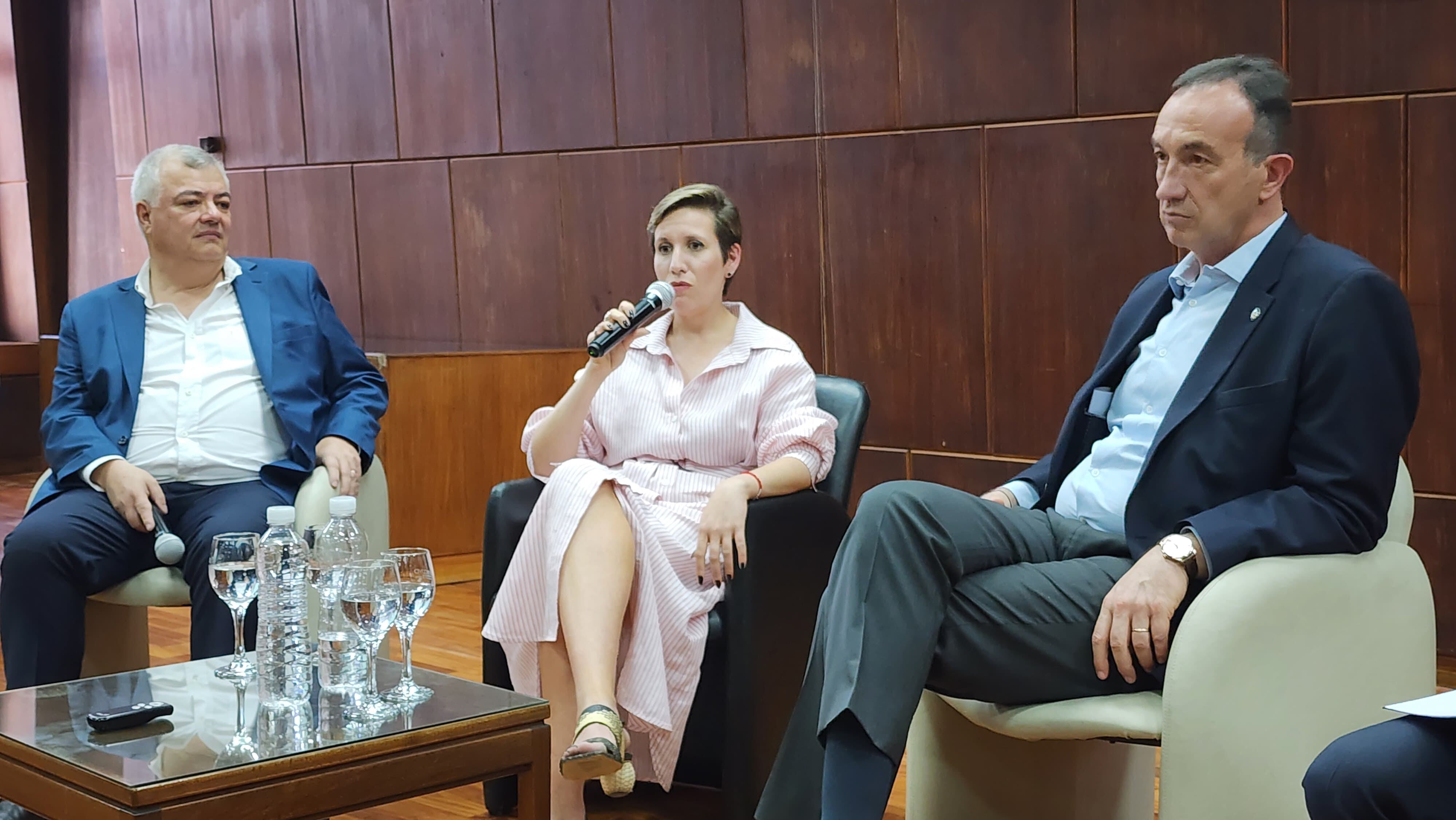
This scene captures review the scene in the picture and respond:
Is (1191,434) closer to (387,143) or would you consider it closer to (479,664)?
(479,664)

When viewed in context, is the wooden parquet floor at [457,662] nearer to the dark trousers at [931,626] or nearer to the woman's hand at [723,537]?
the woman's hand at [723,537]

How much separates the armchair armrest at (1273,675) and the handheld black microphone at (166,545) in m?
2.03

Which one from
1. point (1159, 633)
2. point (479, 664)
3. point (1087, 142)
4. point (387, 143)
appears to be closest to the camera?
point (1159, 633)

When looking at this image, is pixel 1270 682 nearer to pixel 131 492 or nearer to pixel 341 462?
pixel 341 462

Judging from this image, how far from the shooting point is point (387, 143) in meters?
6.39

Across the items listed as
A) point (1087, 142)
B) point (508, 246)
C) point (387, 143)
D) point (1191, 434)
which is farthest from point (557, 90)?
point (1191, 434)

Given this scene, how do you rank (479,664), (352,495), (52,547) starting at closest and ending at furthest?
(52,547) → (352,495) → (479,664)

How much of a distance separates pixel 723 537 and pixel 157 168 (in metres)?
1.68

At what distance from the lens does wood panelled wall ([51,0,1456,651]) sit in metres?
3.73

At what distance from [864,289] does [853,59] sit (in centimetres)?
73

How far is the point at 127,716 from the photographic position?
6.53ft

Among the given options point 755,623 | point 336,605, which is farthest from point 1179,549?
point 336,605

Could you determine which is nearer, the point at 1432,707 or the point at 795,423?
the point at 1432,707

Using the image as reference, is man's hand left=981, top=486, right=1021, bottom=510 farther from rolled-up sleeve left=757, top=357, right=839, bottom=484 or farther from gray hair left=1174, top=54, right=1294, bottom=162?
gray hair left=1174, top=54, right=1294, bottom=162
